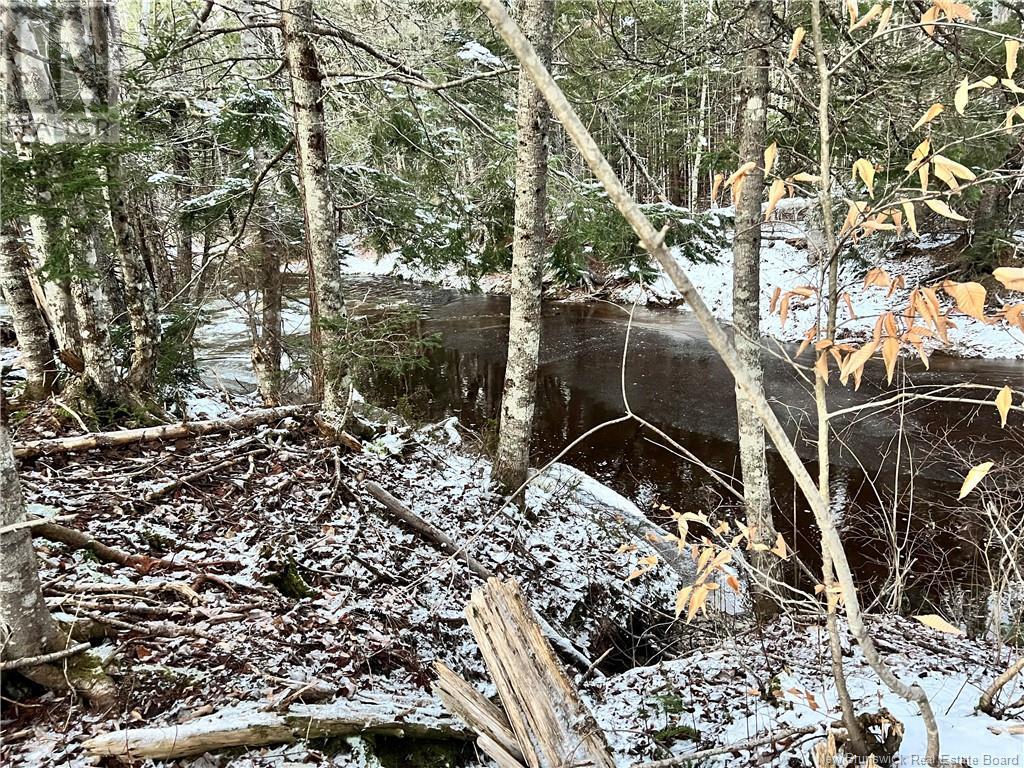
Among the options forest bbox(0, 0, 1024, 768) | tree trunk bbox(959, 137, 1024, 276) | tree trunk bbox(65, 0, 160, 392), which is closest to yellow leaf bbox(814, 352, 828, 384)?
forest bbox(0, 0, 1024, 768)

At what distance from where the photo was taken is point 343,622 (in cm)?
316

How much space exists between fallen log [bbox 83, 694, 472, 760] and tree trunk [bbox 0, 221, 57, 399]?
14.5ft

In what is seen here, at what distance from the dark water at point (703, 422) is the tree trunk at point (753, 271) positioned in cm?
62

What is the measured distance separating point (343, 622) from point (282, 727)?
85 cm

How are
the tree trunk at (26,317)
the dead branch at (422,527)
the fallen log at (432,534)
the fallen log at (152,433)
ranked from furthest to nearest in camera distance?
1. the tree trunk at (26,317)
2. the dead branch at (422,527)
3. the fallen log at (432,534)
4. the fallen log at (152,433)

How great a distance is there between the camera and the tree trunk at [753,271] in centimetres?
463

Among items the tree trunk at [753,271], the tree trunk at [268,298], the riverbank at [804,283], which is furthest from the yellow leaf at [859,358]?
the riverbank at [804,283]

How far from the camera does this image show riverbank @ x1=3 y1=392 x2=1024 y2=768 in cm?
247

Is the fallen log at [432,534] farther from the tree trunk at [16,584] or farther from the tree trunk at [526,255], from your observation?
the tree trunk at [16,584]

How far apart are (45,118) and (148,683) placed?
452cm

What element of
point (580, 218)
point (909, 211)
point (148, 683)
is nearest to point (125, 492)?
point (148, 683)

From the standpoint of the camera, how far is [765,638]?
4035mm

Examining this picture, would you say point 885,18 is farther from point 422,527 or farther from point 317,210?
point 317,210

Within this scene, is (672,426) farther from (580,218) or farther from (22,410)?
(22,410)
